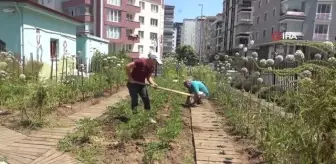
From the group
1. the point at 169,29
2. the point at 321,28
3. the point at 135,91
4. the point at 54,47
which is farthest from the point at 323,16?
the point at 169,29

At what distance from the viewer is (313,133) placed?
10.9 ft

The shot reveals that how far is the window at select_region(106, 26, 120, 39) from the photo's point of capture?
46763 mm

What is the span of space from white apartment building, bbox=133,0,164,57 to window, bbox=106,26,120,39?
7.04 meters

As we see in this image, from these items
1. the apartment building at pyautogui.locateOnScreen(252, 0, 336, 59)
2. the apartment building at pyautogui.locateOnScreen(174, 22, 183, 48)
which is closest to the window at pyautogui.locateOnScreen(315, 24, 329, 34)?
the apartment building at pyautogui.locateOnScreen(252, 0, 336, 59)

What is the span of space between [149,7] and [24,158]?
56.6m

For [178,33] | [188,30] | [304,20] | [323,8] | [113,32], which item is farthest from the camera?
[178,33]

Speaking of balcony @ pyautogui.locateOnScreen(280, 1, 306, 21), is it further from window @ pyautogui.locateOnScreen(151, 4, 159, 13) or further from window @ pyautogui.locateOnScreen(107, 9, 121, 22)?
window @ pyautogui.locateOnScreen(151, 4, 159, 13)

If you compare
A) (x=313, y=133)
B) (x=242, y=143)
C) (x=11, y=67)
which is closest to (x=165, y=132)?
(x=242, y=143)

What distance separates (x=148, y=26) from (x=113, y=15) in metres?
12.2

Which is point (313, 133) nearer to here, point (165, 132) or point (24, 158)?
point (165, 132)

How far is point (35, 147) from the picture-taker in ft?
16.5

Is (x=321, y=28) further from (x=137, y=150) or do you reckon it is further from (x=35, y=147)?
(x=35, y=147)

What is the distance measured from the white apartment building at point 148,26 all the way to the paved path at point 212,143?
47804 millimetres

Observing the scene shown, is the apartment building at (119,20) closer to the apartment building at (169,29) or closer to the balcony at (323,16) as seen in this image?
the balcony at (323,16)
